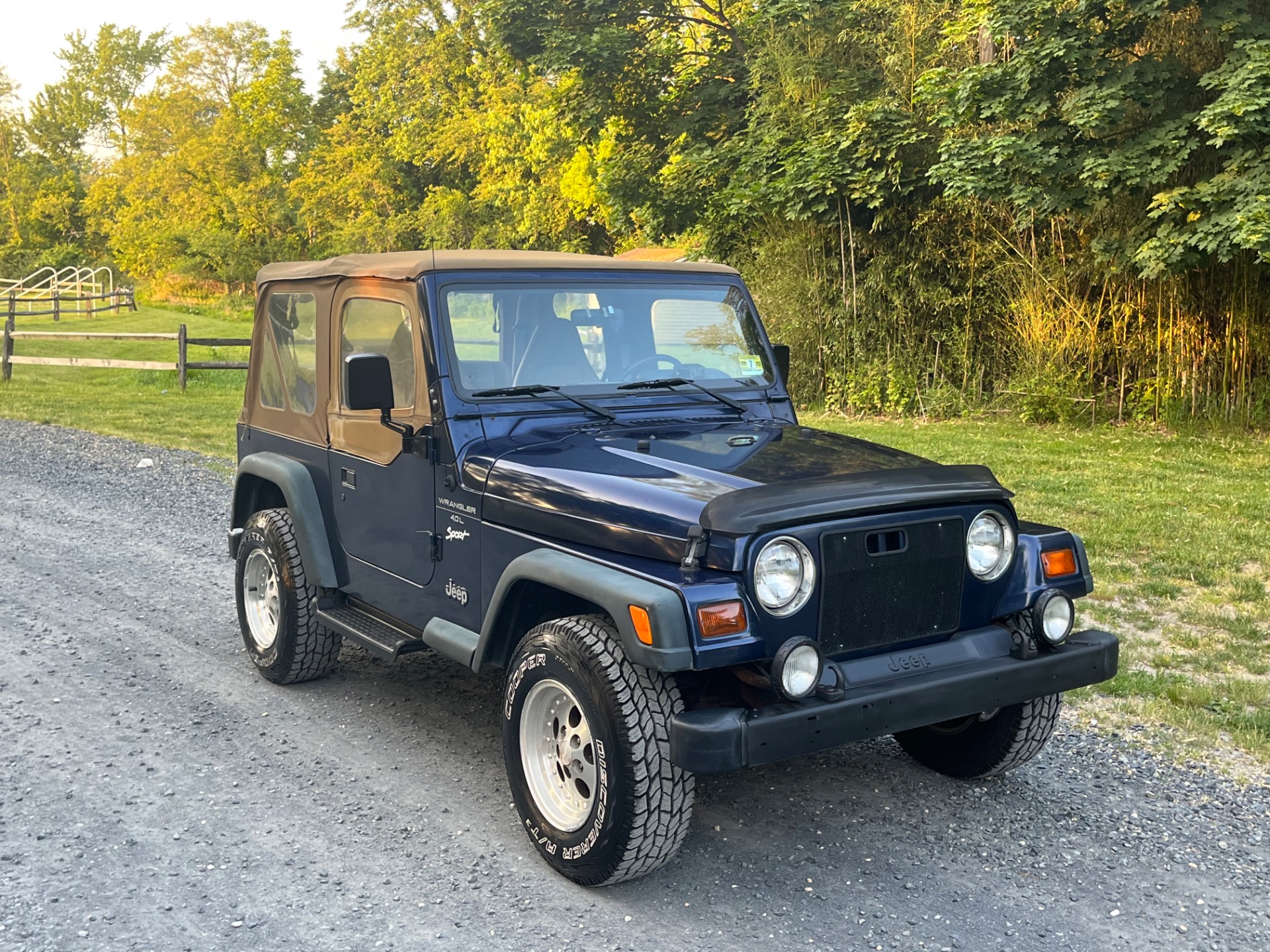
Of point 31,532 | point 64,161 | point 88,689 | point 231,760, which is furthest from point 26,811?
point 64,161

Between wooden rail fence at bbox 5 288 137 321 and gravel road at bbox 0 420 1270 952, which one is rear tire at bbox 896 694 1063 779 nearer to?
gravel road at bbox 0 420 1270 952

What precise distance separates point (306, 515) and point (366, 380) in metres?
1.23

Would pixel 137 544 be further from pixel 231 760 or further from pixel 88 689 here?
pixel 231 760

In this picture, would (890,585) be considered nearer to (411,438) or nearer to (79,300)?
(411,438)

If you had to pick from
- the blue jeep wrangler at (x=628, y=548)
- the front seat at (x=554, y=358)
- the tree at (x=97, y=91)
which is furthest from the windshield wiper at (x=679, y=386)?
the tree at (x=97, y=91)

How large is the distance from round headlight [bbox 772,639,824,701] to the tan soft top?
6.76 ft

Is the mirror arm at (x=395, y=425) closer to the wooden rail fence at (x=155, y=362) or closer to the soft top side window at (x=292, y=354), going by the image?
the soft top side window at (x=292, y=354)

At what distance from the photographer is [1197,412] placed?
13.7 metres

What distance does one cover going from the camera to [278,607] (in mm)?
5402

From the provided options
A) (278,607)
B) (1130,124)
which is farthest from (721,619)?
(1130,124)

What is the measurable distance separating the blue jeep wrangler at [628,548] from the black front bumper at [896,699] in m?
0.01

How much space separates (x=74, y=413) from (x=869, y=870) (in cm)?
1644

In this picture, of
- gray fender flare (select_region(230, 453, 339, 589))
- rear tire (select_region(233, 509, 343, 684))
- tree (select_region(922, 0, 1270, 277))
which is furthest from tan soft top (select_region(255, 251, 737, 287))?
tree (select_region(922, 0, 1270, 277))

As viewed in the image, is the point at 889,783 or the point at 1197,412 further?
the point at 1197,412
